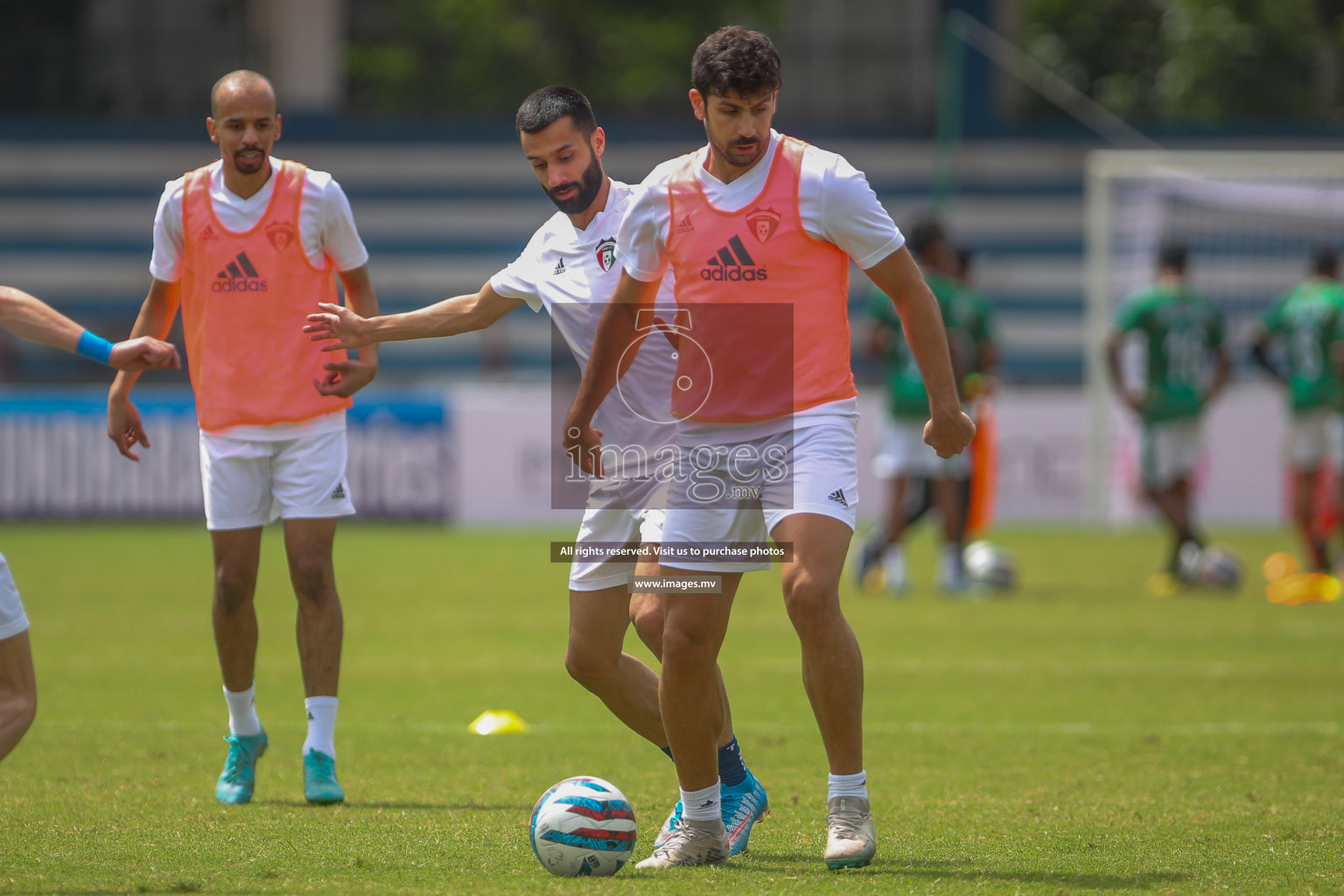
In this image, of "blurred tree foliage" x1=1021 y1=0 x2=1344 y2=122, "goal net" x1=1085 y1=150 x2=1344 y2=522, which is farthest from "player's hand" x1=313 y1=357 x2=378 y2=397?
"blurred tree foliage" x1=1021 y1=0 x2=1344 y2=122

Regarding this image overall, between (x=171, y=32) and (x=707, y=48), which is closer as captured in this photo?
(x=707, y=48)

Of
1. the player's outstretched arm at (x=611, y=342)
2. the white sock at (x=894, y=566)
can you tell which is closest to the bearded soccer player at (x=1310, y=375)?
the white sock at (x=894, y=566)

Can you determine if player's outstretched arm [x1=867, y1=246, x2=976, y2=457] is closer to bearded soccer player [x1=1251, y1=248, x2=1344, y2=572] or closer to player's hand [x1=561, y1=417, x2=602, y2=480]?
player's hand [x1=561, y1=417, x2=602, y2=480]

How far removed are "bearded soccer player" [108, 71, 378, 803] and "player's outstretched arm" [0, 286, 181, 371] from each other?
3.21ft

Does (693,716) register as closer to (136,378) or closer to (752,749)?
(752,749)

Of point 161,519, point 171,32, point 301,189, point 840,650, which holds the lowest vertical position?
point 161,519

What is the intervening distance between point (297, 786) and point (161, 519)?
12.1 meters

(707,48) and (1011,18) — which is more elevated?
(1011,18)

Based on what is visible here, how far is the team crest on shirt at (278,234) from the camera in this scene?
5812 millimetres

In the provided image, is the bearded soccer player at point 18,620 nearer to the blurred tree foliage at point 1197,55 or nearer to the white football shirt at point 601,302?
the white football shirt at point 601,302

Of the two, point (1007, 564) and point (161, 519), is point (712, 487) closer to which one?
point (1007, 564)

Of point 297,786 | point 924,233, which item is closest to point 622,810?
point 297,786

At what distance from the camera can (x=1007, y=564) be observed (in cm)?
1248

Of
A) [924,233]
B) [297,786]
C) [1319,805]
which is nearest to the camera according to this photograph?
[1319,805]
